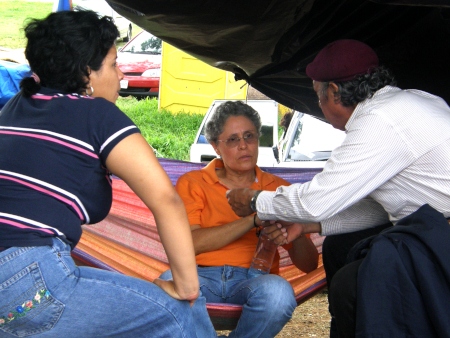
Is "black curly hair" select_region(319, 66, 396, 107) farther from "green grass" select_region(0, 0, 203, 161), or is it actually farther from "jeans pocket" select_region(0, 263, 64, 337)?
"green grass" select_region(0, 0, 203, 161)

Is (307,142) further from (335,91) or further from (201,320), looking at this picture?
(201,320)

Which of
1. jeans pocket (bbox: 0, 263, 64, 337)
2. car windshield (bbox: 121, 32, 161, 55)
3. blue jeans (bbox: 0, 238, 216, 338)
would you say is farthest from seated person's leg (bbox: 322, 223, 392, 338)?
car windshield (bbox: 121, 32, 161, 55)

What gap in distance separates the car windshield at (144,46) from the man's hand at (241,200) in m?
11.1

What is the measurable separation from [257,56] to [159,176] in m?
2.14

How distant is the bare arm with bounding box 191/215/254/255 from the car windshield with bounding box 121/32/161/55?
11.0 meters

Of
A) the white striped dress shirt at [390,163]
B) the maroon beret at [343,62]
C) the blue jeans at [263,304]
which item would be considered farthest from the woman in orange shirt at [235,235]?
the maroon beret at [343,62]

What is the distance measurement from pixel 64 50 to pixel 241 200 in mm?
1188

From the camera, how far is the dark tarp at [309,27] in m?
3.25

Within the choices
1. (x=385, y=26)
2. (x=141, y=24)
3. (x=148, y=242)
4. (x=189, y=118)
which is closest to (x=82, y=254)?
(x=148, y=242)

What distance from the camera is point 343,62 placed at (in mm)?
2701

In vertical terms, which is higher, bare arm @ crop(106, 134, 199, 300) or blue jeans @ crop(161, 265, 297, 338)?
bare arm @ crop(106, 134, 199, 300)

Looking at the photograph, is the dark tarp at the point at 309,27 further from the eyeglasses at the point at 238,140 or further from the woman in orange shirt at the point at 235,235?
the eyeglasses at the point at 238,140

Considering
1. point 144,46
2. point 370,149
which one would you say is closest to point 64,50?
point 370,149

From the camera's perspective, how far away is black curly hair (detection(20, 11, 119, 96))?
207cm
